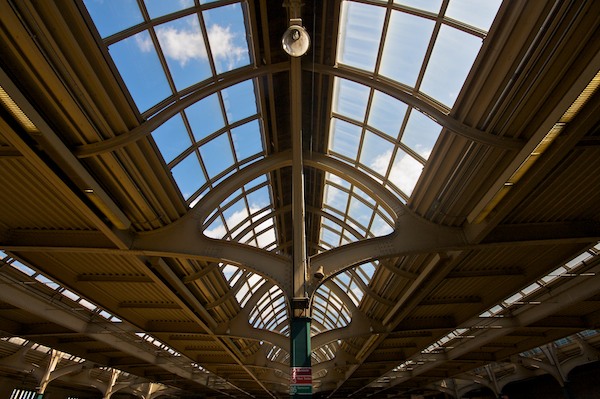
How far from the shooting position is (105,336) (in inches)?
1110

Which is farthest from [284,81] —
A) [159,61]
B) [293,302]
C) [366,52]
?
[293,302]

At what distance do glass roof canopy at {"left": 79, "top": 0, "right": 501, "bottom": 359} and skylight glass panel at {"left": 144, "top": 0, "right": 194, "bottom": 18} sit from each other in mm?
25

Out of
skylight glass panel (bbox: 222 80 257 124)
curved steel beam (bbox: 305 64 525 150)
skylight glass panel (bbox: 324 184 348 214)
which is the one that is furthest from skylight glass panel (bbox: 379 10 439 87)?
skylight glass panel (bbox: 324 184 348 214)

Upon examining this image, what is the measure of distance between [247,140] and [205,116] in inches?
113

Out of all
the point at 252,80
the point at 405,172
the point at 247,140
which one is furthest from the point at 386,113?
the point at 247,140

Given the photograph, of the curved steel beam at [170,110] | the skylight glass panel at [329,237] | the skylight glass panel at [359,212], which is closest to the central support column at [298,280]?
the curved steel beam at [170,110]

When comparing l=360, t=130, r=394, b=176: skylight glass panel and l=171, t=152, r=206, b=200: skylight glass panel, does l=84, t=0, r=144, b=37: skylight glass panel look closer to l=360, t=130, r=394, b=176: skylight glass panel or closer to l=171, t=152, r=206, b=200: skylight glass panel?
l=171, t=152, r=206, b=200: skylight glass panel

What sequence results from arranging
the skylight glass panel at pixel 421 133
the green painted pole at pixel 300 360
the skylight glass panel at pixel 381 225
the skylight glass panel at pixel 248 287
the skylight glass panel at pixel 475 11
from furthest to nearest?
the skylight glass panel at pixel 248 287, the skylight glass panel at pixel 381 225, the skylight glass panel at pixel 421 133, the green painted pole at pixel 300 360, the skylight glass panel at pixel 475 11

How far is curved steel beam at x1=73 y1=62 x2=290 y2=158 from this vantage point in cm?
1005

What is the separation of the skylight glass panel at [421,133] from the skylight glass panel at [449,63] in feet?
3.60

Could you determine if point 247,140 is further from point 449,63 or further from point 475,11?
point 475,11

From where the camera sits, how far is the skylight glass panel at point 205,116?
42.9 feet

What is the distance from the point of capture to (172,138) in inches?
511

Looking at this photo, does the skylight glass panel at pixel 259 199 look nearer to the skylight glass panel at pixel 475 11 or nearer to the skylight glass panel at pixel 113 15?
the skylight glass panel at pixel 113 15
